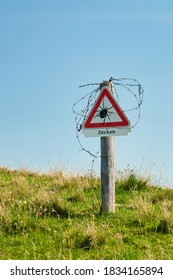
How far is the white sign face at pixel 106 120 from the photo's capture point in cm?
963

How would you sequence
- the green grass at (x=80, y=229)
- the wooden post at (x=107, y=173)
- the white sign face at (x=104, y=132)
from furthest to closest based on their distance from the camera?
1. the wooden post at (x=107, y=173)
2. the white sign face at (x=104, y=132)
3. the green grass at (x=80, y=229)

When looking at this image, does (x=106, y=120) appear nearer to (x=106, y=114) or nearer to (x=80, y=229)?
(x=106, y=114)

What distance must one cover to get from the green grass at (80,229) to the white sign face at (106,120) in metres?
1.42

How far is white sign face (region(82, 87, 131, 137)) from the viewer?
963cm

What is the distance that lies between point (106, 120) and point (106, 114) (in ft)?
0.37

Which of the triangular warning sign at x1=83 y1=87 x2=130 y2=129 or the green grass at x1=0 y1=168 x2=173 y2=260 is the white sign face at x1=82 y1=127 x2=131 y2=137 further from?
the green grass at x1=0 y1=168 x2=173 y2=260

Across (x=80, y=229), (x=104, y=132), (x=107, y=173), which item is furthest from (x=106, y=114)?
(x=80, y=229)

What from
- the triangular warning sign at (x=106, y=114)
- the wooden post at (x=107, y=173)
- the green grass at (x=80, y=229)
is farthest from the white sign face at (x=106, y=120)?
the green grass at (x=80, y=229)

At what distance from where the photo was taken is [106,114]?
32.0 feet

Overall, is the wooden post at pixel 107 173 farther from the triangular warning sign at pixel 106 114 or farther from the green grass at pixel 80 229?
the triangular warning sign at pixel 106 114

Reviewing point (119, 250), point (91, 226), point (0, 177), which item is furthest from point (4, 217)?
point (0, 177)
